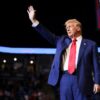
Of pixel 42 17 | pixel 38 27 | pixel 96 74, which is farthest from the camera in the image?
pixel 42 17

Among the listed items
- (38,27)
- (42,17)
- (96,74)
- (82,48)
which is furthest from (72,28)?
(42,17)

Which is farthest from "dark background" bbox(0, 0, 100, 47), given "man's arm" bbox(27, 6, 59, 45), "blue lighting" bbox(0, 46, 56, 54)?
"man's arm" bbox(27, 6, 59, 45)

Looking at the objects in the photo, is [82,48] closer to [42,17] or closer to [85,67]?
[85,67]

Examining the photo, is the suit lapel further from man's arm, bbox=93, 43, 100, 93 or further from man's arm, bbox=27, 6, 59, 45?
man's arm, bbox=27, 6, 59, 45

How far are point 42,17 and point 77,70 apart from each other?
4.29 metres

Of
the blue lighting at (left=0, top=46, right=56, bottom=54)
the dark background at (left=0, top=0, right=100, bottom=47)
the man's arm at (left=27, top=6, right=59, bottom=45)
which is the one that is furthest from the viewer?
the blue lighting at (left=0, top=46, right=56, bottom=54)

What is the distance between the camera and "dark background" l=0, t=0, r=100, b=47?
22.4ft

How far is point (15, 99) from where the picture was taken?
7.12 metres

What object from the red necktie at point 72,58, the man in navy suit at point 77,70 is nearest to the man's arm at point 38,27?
the man in navy suit at point 77,70

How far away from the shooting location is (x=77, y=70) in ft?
9.37

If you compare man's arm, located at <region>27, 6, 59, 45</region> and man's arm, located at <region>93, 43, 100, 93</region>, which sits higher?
man's arm, located at <region>27, 6, 59, 45</region>

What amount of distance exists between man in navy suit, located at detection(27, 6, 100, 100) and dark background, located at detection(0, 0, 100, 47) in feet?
12.4

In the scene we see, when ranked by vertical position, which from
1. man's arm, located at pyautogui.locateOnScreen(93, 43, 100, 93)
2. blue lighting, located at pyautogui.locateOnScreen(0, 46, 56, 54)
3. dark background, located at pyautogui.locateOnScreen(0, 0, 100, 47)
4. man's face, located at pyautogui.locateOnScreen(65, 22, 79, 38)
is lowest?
man's arm, located at pyautogui.locateOnScreen(93, 43, 100, 93)

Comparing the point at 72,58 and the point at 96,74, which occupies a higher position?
the point at 72,58
